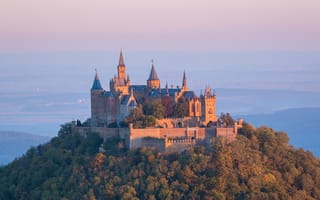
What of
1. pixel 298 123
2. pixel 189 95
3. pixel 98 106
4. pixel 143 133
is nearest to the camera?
pixel 143 133

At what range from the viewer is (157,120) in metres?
60.2

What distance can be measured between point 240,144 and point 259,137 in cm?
356

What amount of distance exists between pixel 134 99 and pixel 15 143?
55.2m

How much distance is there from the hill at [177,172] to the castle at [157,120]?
971 mm

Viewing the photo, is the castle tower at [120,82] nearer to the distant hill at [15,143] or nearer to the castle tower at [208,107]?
the castle tower at [208,107]

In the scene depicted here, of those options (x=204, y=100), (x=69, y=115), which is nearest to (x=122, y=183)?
(x=204, y=100)

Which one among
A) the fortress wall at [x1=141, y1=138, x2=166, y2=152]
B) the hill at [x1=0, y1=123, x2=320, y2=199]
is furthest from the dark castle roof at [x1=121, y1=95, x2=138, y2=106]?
the fortress wall at [x1=141, y1=138, x2=166, y2=152]

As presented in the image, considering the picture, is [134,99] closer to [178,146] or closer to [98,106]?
[98,106]

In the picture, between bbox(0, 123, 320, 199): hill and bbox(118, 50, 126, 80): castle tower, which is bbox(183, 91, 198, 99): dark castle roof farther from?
bbox(118, 50, 126, 80): castle tower

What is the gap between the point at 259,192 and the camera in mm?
53594

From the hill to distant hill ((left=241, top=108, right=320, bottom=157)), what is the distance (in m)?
52.9

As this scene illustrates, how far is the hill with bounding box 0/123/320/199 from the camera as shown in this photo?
53.9 m

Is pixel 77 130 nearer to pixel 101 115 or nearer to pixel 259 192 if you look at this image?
pixel 101 115

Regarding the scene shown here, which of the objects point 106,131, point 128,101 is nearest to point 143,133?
point 106,131
